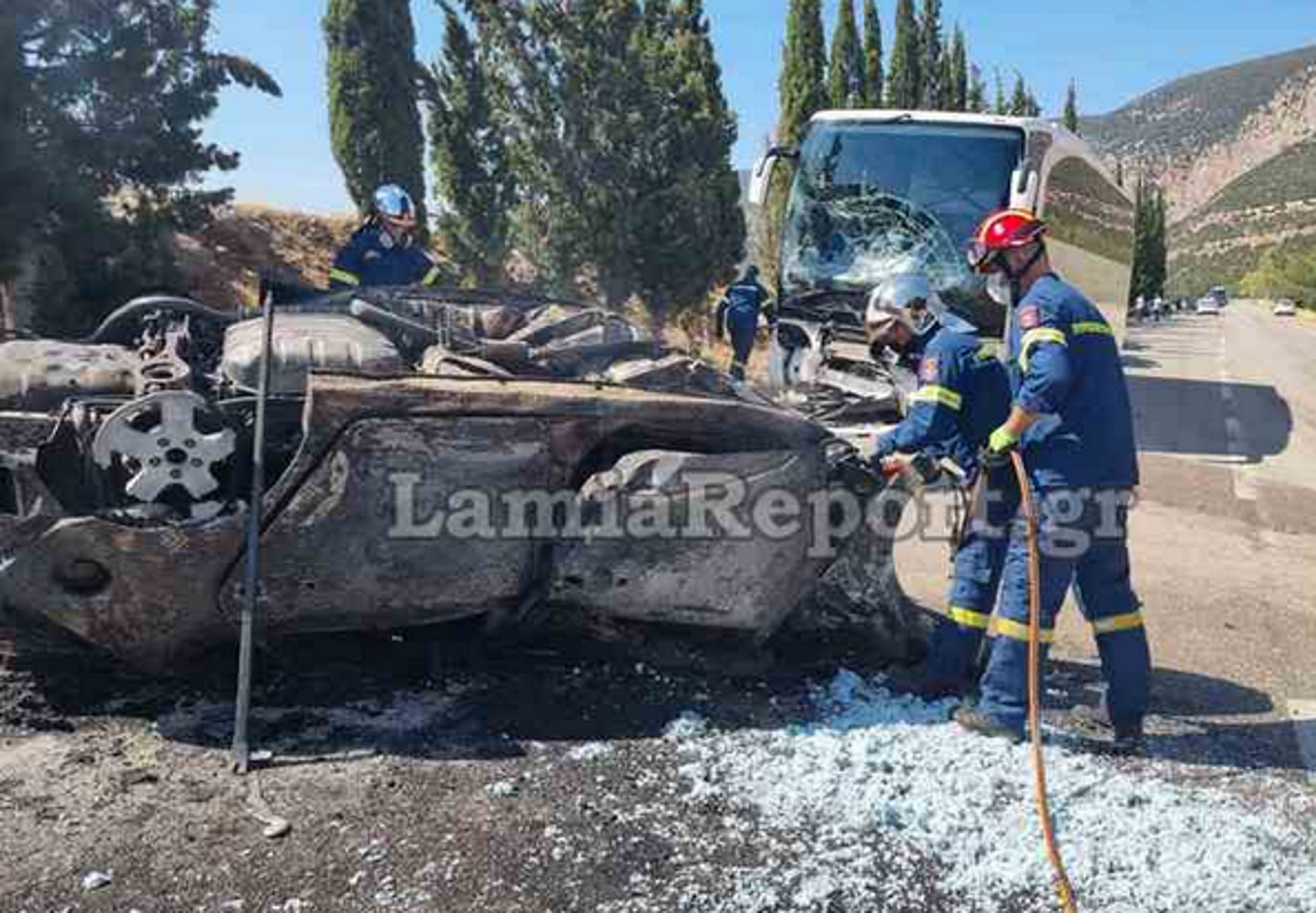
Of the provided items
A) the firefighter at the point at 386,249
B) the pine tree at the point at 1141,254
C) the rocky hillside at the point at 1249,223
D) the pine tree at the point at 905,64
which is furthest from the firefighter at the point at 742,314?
Result: the rocky hillside at the point at 1249,223

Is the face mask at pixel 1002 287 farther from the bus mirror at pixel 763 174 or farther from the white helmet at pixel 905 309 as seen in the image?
the bus mirror at pixel 763 174

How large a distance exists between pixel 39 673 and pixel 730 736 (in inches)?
89.4

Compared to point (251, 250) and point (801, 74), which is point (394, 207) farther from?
point (801, 74)

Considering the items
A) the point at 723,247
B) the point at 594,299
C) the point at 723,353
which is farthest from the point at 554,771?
the point at 723,353

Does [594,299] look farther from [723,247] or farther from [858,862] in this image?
[858,862]

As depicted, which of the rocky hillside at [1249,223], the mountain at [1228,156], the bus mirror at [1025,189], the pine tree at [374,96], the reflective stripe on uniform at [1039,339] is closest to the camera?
the reflective stripe on uniform at [1039,339]

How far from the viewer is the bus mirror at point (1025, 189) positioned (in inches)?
335

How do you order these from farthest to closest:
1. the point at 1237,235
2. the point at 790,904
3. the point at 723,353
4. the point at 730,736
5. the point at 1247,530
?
the point at 1237,235
the point at 723,353
the point at 1247,530
the point at 730,736
the point at 790,904

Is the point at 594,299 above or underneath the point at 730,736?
above

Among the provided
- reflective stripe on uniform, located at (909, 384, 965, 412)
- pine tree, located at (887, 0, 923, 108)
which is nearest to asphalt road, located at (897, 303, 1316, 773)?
reflective stripe on uniform, located at (909, 384, 965, 412)

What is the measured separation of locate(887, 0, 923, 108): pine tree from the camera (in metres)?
30.9

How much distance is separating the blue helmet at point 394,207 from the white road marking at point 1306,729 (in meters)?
4.62

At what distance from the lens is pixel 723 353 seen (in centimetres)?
1908

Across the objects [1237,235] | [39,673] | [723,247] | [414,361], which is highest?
[1237,235]
